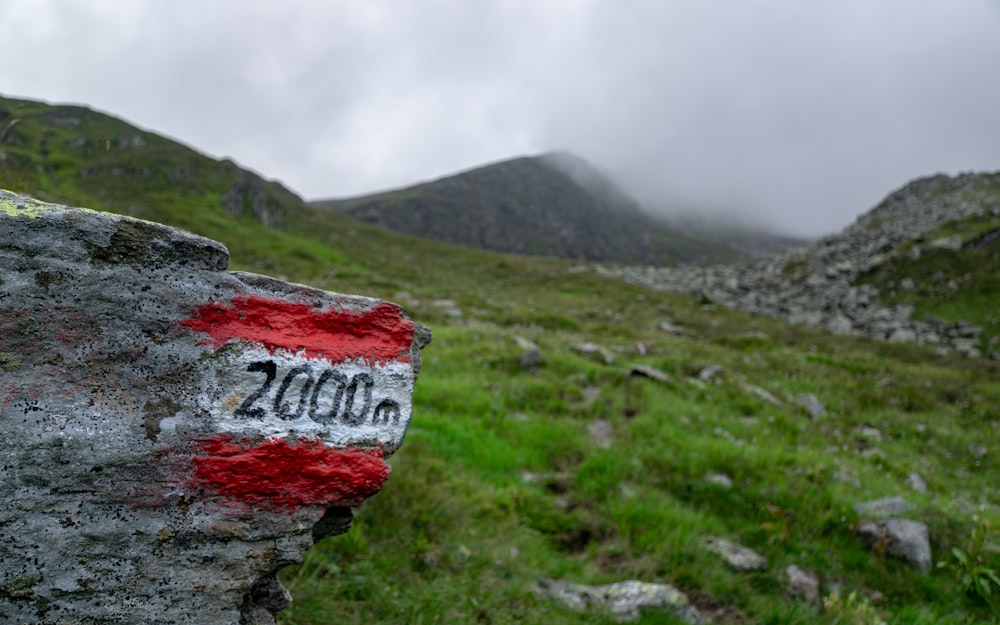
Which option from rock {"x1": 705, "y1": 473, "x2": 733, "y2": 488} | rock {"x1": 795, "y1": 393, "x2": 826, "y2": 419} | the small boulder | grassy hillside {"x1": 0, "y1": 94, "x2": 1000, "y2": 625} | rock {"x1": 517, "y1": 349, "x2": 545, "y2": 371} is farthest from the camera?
the small boulder

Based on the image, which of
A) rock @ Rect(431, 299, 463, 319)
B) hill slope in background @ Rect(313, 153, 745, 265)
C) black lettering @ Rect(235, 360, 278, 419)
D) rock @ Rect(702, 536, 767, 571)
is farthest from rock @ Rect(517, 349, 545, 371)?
hill slope in background @ Rect(313, 153, 745, 265)

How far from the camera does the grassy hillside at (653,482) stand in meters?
3.59

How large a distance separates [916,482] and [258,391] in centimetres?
804

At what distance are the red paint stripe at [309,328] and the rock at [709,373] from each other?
8.72 metres

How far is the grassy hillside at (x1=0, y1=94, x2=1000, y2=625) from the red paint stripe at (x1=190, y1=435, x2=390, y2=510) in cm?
98

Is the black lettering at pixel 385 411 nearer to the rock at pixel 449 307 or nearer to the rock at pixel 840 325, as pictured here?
the rock at pixel 449 307

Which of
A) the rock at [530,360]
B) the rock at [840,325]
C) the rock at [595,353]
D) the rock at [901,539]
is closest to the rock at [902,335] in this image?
the rock at [840,325]

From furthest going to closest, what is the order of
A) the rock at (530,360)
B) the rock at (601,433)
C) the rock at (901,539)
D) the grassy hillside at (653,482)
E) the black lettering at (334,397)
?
the rock at (530,360)
the rock at (601,433)
the rock at (901,539)
the grassy hillside at (653,482)
the black lettering at (334,397)

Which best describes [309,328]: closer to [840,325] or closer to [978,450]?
[978,450]

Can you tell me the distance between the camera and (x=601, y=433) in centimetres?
710

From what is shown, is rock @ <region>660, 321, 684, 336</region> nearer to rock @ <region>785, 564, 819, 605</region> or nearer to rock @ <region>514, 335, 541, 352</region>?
rock @ <region>514, 335, 541, 352</region>

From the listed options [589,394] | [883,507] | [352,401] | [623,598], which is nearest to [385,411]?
[352,401]

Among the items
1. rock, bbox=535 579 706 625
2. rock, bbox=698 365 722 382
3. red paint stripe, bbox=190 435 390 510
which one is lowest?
rock, bbox=535 579 706 625

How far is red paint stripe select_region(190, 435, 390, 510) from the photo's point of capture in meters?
2.20
